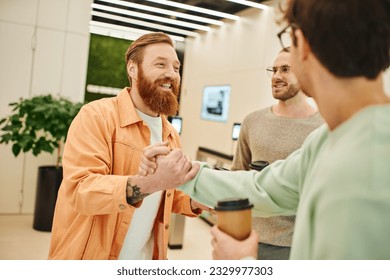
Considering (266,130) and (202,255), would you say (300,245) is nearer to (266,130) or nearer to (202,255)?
(266,130)

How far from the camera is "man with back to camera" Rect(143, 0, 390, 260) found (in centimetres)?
62

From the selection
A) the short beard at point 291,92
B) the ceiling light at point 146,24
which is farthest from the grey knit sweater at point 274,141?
the ceiling light at point 146,24

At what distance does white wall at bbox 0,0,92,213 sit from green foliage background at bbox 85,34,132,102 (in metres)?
4.88

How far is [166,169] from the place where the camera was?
113cm

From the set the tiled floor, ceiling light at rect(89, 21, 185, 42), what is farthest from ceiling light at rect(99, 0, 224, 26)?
the tiled floor

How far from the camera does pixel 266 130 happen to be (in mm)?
1907

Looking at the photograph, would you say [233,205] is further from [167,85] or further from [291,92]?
[291,92]

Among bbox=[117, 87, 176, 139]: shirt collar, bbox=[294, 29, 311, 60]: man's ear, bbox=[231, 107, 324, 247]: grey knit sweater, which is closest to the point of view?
bbox=[294, 29, 311, 60]: man's ear

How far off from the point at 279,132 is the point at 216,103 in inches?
224

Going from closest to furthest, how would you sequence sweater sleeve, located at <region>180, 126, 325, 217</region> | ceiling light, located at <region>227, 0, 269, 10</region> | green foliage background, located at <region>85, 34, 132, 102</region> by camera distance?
1. sweater sleeve, located at <region>180, 126, 325, 217</region>
2. ceiling light, located at <region>227, 0, 269, 10</region>
3. green foliage background, located at <region>85, 34, 132, 102</region>

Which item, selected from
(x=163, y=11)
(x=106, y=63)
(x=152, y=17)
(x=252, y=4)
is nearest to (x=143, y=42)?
(x=252, y=4)

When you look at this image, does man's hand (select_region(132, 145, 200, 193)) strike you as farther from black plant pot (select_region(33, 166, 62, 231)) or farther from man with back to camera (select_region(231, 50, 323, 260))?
black plant pot (select_region(33, 166, 62, 231))

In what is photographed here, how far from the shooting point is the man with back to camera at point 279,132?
1724mm

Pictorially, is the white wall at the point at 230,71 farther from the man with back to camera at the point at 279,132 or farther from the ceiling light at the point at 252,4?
the man with back to camera at the point at 279,132
